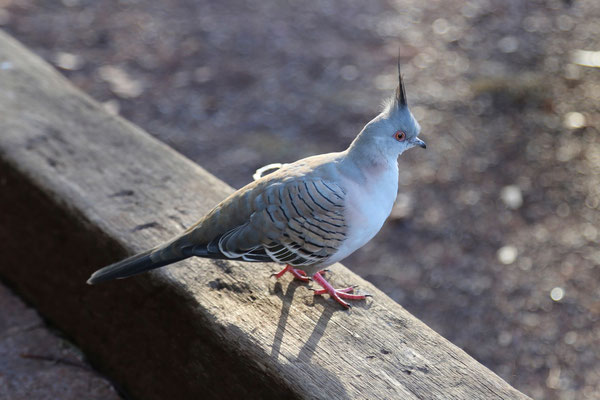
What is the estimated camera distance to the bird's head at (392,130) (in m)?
2.12

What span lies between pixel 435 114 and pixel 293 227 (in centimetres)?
277

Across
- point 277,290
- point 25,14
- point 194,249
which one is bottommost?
point 25,14

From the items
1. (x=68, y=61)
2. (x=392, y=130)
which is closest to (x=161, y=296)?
(x=392, y=130)

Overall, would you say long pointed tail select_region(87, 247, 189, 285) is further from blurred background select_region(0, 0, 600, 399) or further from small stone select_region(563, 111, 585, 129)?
small stone select_region(563, 111, 585, 129)

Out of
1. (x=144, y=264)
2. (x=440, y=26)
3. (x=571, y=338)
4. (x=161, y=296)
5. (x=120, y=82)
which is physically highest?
(x=144, y=264)

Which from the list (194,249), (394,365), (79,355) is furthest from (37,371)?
(394,365)

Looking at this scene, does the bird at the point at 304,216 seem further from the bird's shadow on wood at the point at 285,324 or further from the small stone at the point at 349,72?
the small stone at the point at 349,72

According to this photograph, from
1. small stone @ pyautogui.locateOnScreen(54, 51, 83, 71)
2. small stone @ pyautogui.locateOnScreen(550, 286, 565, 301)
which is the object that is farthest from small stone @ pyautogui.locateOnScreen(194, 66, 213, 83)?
small stone @ pyautogui.locateOnScreen(550, 286, 565, 301)

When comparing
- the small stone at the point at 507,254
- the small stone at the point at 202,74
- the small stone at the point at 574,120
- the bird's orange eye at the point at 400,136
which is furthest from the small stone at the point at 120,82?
the bird's orange eye at the point at 400,136

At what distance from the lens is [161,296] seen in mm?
2244

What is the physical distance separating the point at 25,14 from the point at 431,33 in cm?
344

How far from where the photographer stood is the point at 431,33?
5.55 metres

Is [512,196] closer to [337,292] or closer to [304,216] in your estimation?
[337,292]

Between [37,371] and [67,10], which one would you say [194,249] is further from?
[67,10]
